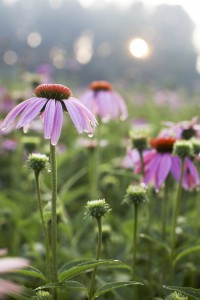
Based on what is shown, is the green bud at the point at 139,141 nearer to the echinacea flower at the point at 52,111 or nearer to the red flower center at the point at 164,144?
the red flower center at the point at 164,144

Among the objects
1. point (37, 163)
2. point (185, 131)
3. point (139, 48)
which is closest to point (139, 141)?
point (185, 131)

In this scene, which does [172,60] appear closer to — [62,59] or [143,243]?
[62,59]

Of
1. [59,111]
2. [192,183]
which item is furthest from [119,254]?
[59,111]

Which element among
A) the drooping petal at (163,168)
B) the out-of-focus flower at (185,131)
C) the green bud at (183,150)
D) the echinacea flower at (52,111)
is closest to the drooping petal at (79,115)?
the echinacea flower at (52,111)

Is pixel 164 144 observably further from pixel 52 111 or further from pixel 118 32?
pixel 118 32

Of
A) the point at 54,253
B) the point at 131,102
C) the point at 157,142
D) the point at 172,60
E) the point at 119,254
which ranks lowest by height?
the point at 54,253

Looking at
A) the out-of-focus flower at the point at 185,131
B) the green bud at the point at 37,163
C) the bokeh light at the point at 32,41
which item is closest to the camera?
the green bud at the point at 37,163
